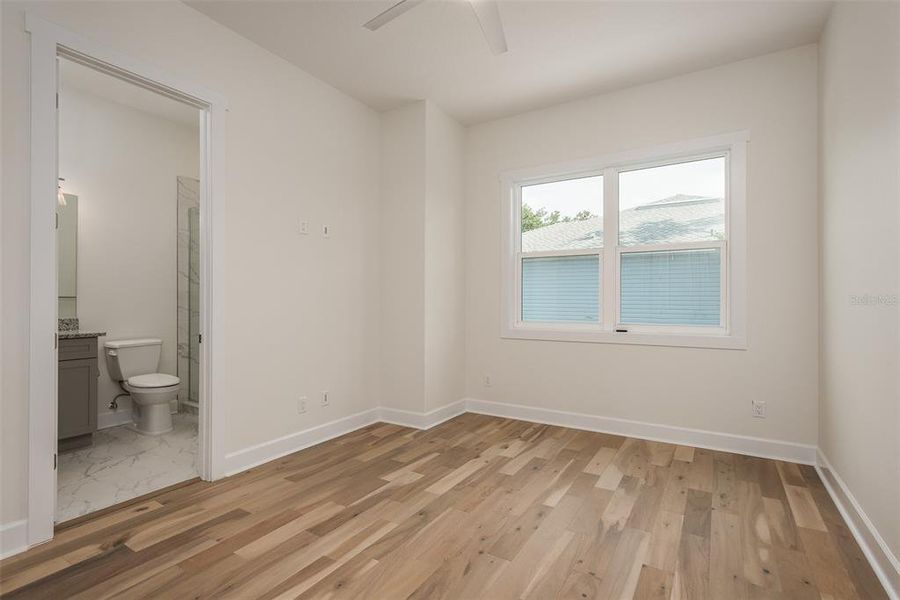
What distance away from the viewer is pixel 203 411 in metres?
2.79

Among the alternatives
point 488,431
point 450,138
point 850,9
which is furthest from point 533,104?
point 488,431

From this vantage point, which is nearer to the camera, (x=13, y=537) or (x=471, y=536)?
(x=13, y=537)

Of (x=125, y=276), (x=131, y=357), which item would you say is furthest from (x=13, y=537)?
(x=125, y=276)

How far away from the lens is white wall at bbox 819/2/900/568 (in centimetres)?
176

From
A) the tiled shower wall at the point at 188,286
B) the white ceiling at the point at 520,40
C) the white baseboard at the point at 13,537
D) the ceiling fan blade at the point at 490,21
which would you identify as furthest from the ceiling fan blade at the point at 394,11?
the tiled shower wall at the point at 188,286

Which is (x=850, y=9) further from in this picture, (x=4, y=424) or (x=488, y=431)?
(x=4, y=424)

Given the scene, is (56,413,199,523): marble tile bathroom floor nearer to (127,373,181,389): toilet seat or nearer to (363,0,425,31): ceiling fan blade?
(127,373,181,389): toilet seat

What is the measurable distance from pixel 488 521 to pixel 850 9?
10.6 ft

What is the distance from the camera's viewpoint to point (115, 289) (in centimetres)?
406

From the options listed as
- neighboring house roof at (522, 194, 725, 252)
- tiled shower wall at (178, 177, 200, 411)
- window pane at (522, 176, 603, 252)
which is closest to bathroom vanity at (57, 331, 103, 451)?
tiled shower wall at (178, 177, 200, 411)

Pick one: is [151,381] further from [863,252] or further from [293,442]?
[863,252]

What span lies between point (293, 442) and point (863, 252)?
3.56 metres

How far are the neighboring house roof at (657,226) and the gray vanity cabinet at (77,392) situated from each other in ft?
12.7

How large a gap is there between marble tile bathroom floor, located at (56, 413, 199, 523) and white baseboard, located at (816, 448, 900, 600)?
350 cm
